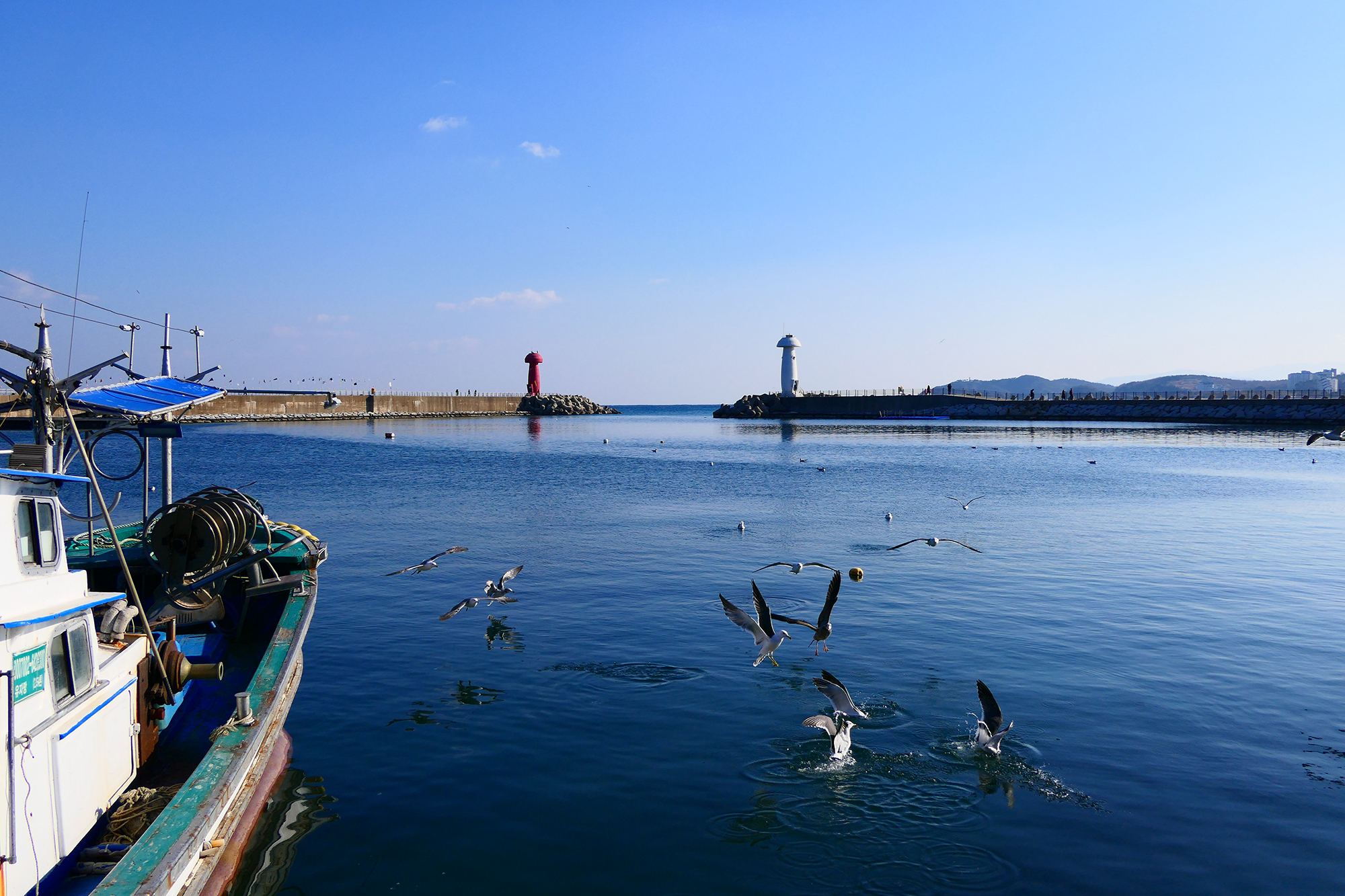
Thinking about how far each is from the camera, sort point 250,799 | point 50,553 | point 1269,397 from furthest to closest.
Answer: point 1269,397 → point 250,799 → point 50,553

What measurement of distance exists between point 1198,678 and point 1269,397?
115 metres

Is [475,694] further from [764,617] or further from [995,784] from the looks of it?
[995,784]

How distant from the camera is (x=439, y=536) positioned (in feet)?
78.9

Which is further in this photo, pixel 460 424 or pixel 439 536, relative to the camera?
pixel 460 424

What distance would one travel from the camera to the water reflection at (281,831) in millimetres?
6867

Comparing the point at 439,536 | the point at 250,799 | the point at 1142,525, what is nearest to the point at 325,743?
the point at 250,799

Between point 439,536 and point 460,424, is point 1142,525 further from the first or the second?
point 460,424

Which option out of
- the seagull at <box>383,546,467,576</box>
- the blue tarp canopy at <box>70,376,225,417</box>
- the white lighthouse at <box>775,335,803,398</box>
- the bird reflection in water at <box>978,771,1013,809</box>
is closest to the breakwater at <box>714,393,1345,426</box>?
the white lighthouse at <box>775,335,803,398</box>

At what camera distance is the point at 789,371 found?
425 ft

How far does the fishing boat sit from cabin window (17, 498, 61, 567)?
12 millimetres

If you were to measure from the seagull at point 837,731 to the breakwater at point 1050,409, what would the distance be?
103 meters

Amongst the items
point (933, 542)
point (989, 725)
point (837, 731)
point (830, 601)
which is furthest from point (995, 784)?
point (933, 542)

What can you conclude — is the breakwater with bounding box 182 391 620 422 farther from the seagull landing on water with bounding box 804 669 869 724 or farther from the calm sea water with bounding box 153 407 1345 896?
the seagull landing on water with bounding box 804 669 869 724

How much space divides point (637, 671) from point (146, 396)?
26.4 feet
